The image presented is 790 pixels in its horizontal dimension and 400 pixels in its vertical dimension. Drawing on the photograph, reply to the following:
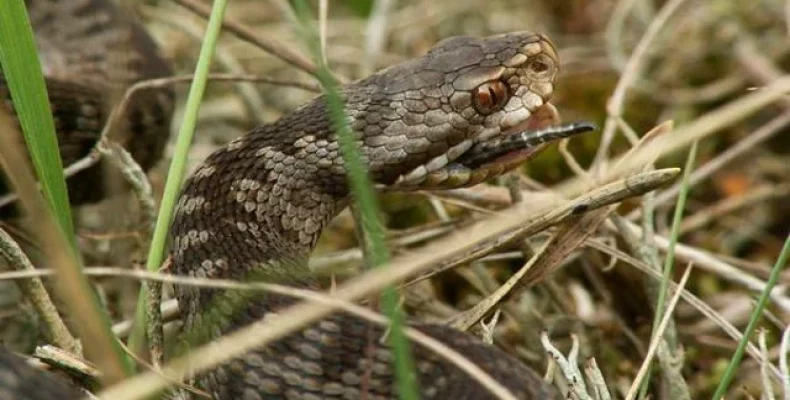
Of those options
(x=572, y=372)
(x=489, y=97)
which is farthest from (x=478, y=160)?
(x=572, y=372)

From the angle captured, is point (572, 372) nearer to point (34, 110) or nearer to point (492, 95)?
point (492, 95)

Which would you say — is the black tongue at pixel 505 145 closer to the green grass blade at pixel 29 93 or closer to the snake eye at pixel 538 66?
the snake eye at pixel 538 66

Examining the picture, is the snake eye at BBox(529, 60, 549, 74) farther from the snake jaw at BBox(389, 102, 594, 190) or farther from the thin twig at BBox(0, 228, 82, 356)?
the thin twig at BBox(0, 228, 82, 356)

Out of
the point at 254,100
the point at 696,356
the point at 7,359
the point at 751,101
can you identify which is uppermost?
the point at 254,100

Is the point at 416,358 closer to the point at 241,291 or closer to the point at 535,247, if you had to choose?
the point at 241,291

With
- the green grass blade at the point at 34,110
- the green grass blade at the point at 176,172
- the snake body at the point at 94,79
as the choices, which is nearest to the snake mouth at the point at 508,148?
the green grass blade at the point at 176,172

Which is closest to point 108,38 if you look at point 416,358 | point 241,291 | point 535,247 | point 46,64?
point 46,64

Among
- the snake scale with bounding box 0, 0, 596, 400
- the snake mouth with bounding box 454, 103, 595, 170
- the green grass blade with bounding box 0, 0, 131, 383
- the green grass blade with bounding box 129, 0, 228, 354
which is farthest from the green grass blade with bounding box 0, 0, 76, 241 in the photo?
the snake mouth with bounding box 454, 103, 595, 170
